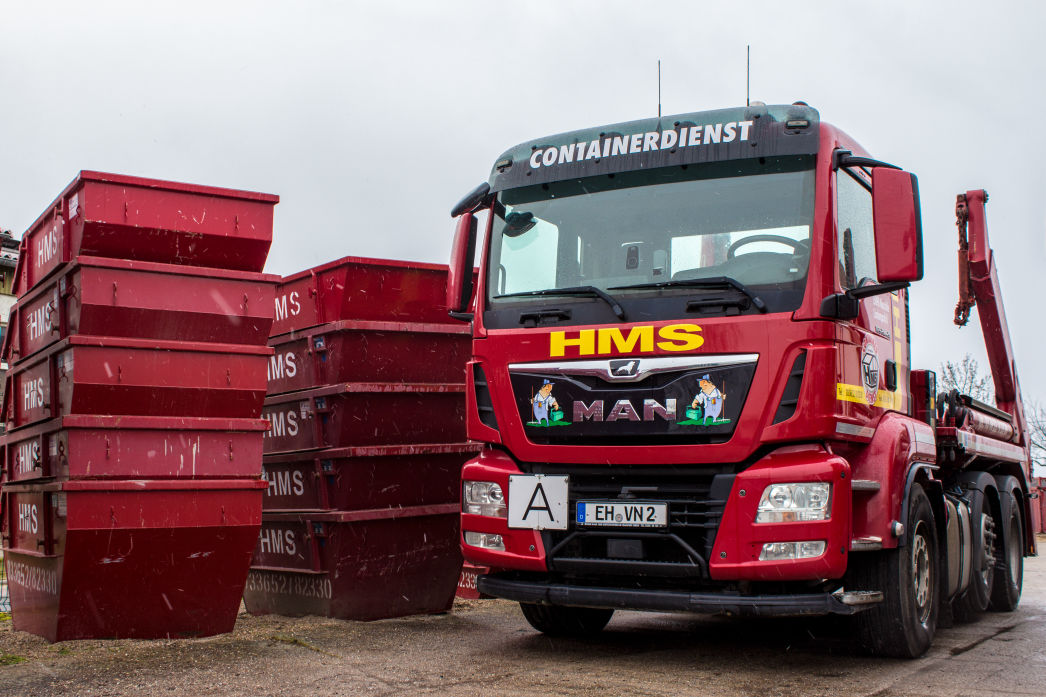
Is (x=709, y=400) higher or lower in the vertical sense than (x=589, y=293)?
lower

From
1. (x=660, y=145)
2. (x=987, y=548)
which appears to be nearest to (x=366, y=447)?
(x=660, y=145)

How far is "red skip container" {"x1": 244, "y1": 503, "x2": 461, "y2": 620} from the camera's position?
7.54 m

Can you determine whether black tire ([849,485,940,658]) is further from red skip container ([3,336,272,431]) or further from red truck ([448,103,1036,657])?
red skip container ([3,336,272,431])

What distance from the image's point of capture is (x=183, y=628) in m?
6.62

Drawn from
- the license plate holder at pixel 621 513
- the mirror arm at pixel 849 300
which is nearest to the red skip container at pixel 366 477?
the license plate holder at pixel 621 513

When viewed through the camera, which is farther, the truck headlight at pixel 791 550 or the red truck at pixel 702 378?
the red truck at pixel 702 378

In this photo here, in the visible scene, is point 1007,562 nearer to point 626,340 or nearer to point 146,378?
point 626,340

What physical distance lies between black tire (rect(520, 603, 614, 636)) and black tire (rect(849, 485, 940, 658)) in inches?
69.3

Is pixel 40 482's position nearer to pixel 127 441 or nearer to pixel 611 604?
pixel 127 441

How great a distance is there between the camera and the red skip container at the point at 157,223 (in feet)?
21.0

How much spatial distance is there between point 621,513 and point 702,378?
2.73ft

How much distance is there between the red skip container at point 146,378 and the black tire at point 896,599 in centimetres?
372

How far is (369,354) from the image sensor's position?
25.4 ft

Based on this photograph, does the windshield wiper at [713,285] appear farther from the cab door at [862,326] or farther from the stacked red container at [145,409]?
the stacked red container at [145,409]
